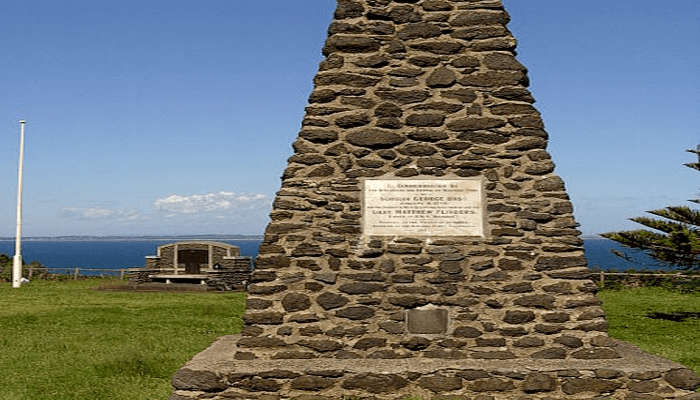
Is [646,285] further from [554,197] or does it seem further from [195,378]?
[195,378]

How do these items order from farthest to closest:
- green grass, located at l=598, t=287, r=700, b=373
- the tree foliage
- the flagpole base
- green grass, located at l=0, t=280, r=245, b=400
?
the flagpole base < the tree foliage < green grass, located at l=598, t=287, r=700, b=373 < green grass, located at l=0, t=280, r=245, b=400

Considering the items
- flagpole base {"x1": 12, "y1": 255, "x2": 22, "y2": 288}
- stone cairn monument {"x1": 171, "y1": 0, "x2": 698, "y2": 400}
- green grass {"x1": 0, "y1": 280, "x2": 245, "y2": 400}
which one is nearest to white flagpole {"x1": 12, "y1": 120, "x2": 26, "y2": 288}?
flagpole base {"x1": 12, "y1": 255, "x2": 22, "y2": 288}

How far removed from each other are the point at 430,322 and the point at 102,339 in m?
8.12

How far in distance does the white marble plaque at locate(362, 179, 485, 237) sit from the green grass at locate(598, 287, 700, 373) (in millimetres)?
5153

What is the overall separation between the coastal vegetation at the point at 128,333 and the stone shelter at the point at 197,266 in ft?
7.01

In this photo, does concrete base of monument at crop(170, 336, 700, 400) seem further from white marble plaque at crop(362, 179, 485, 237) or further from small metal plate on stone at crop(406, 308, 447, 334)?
white marble plaque at crop(362, 179, 485, 237)

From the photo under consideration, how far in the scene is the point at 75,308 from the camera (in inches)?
677

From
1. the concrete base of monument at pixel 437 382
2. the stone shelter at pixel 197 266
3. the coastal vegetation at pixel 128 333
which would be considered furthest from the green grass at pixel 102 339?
the stone shelter at pixel 197 266

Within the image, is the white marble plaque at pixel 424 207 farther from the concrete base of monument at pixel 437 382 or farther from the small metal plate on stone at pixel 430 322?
the concrete base of monument at pixel 437 382

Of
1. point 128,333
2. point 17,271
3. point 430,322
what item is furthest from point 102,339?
point 17,271

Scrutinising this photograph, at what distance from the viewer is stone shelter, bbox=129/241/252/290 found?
2512 centimetres

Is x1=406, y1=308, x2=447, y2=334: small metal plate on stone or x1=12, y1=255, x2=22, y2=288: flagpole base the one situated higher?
x1=406, y1=308, x2=447, y2=334: small metal plate on stone

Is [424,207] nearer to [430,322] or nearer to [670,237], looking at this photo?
[430,322]

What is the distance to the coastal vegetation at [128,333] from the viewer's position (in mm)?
8516
